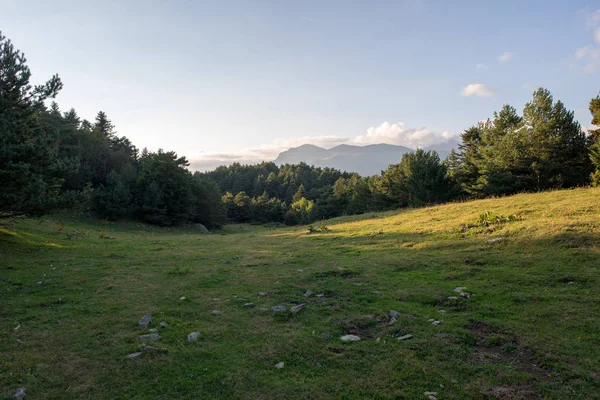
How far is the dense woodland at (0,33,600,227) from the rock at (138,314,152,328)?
30.0 feet

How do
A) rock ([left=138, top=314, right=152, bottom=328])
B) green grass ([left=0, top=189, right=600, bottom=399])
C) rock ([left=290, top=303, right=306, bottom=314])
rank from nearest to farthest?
1. green grass ([left=0, top=189, right=600, bottom=399])
2. rock ([left=138, top=314, right=152, bottom=328])
3. rock ([left=290, top=303, right=306, bottom=314])

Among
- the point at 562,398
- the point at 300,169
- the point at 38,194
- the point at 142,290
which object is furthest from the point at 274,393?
the point at 300,169

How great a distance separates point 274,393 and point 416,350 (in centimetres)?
262

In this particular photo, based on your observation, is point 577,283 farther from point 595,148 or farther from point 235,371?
point 595,148

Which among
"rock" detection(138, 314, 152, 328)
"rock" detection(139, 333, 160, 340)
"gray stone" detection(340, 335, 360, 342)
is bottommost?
"gray stone" detection(340, 335, 360, 342)

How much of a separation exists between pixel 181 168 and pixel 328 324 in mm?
49776

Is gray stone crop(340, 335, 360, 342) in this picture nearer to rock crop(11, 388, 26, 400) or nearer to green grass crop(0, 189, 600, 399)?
green grass crop(0, 189, 600, 399)

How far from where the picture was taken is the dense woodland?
1356 cm

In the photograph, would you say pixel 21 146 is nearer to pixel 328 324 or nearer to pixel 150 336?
pixel 150 336

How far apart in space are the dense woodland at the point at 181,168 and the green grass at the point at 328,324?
165 inches

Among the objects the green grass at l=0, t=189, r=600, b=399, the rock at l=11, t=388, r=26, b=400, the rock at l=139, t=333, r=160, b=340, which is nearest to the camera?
the rock at l=11, t=388, r=26, b=400

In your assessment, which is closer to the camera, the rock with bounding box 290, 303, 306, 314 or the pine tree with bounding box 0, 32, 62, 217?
the rock with bounding box 290, 303, 306, 314

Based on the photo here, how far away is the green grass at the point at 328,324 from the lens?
481 cm

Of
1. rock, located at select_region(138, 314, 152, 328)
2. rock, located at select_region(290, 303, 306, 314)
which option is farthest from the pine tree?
rock, located at select_region(290, 303, 306, 314)
